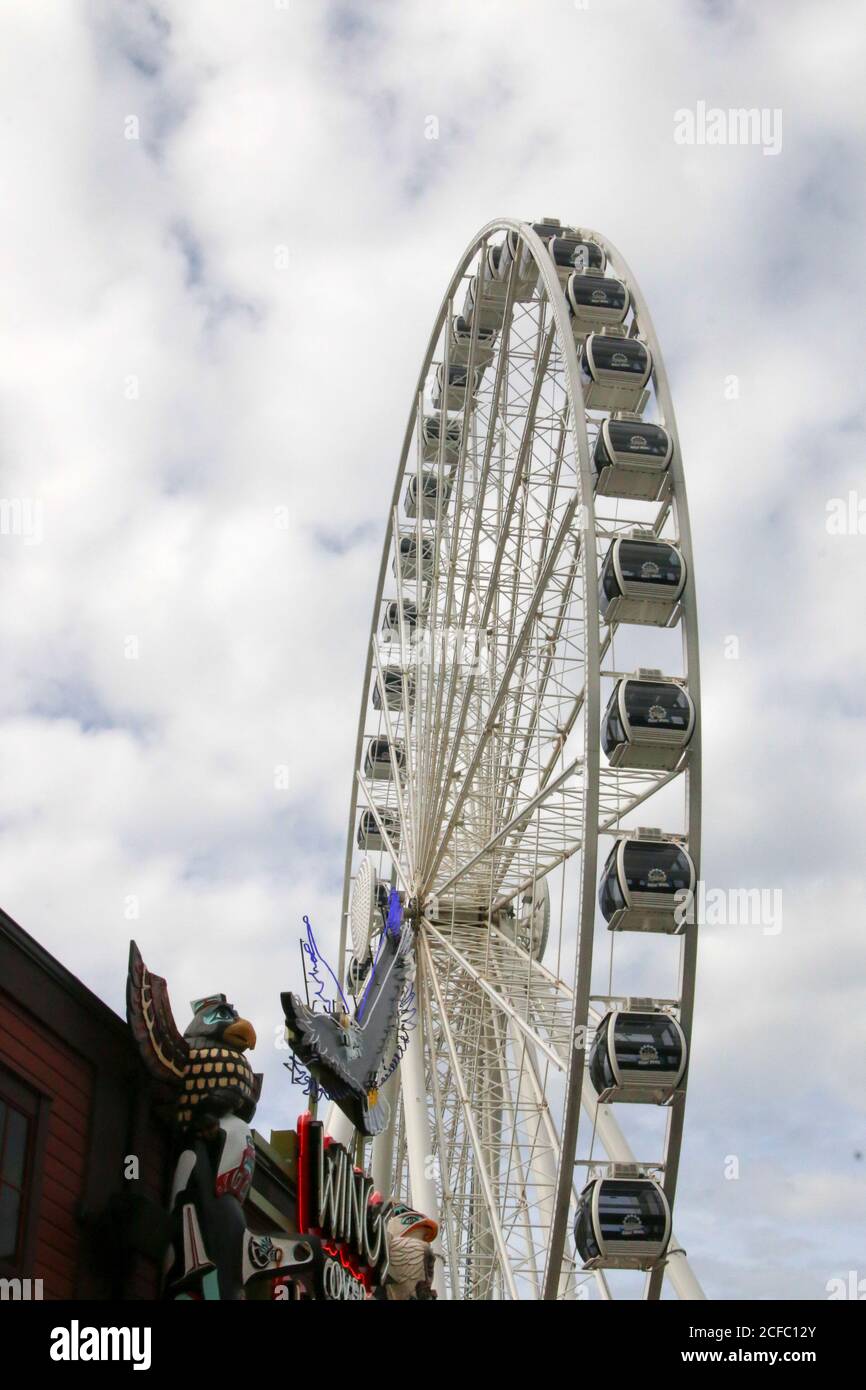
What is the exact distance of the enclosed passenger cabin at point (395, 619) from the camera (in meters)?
33.1

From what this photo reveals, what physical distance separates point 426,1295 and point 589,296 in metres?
14.6

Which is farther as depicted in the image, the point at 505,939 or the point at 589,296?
the point at 505,939

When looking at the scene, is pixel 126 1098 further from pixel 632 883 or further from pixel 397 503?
pixel 397 503

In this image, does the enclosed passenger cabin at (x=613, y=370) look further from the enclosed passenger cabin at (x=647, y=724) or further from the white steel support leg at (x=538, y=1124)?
the white steel support leg at (x=538, y=1124)

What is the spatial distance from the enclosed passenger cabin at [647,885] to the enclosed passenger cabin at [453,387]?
11.4m

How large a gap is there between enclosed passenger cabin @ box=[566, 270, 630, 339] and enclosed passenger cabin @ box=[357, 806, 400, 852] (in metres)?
11.2

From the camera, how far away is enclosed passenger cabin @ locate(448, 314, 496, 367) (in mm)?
29453

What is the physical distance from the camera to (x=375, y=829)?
3288 centimetres

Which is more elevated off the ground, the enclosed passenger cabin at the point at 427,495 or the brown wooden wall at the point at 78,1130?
the enclosed passenger cabin at the point at 427,495

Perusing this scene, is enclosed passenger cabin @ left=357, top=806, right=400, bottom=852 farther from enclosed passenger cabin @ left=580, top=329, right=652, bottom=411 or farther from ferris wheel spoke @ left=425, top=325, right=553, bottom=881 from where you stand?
enclosed passenger cabin @ left=580, top=329, right=652, bottom=411

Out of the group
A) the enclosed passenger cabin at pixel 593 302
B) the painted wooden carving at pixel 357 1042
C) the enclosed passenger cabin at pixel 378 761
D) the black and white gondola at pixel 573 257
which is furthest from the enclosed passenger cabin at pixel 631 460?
the enclosed passenger cabin at pixel 378 761

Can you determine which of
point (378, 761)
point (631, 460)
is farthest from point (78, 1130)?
point (378, 761)
